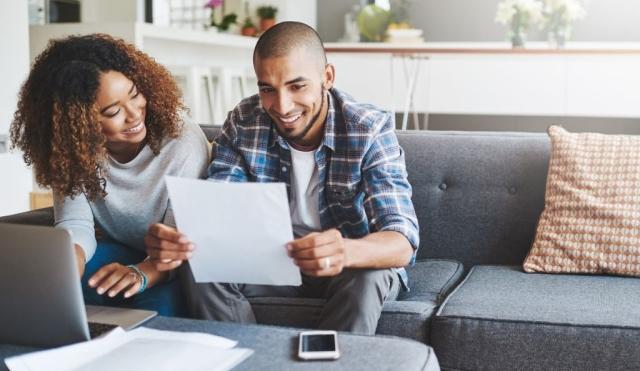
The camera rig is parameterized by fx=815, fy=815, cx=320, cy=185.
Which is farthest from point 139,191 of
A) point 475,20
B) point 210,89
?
point 475,20

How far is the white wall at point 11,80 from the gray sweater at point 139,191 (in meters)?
1.73

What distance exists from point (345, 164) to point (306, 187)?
0.13 metres

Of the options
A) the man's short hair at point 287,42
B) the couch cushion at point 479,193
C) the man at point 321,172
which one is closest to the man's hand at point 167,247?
the man at point 321,172

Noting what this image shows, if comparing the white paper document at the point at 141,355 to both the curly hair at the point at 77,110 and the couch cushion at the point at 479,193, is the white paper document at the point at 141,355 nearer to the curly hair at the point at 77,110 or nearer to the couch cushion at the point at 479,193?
the curly hair at the point at 77,110

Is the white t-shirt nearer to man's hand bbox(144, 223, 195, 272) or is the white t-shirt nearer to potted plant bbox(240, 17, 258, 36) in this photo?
man's hand bbox(144, 223, 195, 272)

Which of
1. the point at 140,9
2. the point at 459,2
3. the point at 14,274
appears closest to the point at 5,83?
the point at 140,9

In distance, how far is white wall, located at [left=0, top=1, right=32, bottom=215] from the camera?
350 centimetres

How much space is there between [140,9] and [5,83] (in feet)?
5.16

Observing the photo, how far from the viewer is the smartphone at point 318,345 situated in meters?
1.30

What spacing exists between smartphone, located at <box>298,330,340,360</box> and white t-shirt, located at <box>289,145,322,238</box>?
1.95ft

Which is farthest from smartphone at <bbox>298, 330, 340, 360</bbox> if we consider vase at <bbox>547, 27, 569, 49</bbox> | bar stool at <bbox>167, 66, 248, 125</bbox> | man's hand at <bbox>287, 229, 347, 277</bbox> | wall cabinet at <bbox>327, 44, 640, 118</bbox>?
vase at <bbox>547, 27, 569, 49</bbox>

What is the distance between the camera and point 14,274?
1.36 metres

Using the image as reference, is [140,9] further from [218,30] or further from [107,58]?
[107,58]

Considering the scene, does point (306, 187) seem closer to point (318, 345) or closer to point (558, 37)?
point (318, 345)
